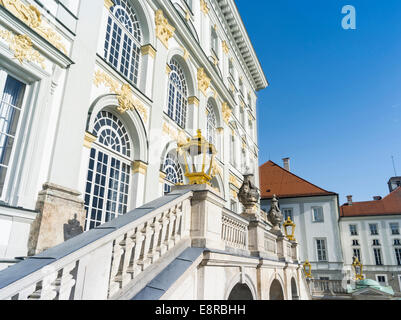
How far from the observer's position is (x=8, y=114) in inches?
232

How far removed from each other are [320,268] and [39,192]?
31050 mm

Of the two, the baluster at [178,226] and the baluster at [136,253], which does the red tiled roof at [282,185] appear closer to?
the baluster at [178,226]

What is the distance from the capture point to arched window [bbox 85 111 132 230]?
7.88m

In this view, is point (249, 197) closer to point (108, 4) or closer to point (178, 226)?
point (178, 226)

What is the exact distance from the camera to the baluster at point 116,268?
314 cm

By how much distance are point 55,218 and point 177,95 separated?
27.5 ft

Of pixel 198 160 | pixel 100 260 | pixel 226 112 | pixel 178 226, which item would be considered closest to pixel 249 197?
pixel 198 160

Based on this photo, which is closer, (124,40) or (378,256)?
(124,40)

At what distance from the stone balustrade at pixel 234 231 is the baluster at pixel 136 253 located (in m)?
2.41

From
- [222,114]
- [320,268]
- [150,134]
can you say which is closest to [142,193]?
[150,134]

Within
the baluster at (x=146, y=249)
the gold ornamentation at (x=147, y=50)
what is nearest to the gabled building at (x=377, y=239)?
the gold ornamentation at (x=147, y=50)

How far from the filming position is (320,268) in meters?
31.0

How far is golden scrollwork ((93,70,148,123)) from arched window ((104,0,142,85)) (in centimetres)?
58
